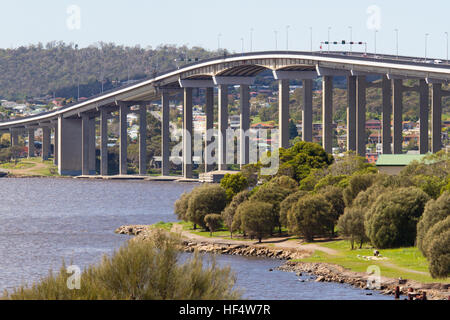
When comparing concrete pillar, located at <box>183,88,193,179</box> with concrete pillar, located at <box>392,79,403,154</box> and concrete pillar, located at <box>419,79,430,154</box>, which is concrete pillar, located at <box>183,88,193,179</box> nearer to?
concrete pillar, located at <box>392,79,403,154</box>

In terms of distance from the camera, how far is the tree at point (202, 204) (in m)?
94.6

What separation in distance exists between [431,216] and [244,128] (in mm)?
101845

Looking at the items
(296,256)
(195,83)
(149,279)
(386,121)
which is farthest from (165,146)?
(149,279)

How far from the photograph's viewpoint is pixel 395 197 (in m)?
73.4

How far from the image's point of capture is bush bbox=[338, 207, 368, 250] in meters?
75.2

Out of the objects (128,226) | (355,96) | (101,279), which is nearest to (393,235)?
(128,226)

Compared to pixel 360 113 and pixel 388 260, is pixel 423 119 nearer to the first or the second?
pixel 360 113

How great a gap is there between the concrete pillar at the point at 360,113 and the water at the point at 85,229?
27.7 meters

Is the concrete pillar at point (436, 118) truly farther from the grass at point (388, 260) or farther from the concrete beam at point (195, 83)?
the grass at point (388, 260)

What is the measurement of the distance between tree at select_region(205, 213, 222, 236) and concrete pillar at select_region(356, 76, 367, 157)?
5687 centimetres

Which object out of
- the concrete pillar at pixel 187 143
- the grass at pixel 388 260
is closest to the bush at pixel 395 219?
the grass at pixel 388 260

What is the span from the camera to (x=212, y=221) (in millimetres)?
91750

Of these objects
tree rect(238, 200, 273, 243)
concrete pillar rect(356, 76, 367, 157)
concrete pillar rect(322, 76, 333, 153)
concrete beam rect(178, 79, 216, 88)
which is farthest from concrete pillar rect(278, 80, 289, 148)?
tree rect(238, 200, 273, 243)

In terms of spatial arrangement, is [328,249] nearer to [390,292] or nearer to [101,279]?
[390,292]
